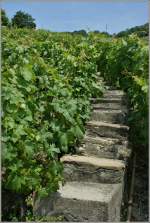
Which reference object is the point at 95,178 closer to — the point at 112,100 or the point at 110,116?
the point at 110,116

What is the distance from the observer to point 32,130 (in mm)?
4840

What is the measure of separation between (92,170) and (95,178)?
94mm

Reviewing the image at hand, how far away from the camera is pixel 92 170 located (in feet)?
18.0

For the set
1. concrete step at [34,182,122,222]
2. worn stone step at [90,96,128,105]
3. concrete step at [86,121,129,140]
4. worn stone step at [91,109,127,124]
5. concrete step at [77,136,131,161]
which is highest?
worn stone step at [90,96,128,105]

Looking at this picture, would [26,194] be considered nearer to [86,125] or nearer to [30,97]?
[30,97]

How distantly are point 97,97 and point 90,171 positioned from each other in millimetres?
3513

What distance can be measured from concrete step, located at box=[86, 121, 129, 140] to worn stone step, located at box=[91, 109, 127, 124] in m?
0.49

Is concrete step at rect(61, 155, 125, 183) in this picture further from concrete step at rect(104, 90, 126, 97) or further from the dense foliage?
concrete step at rect(104, 90, 126, 97)

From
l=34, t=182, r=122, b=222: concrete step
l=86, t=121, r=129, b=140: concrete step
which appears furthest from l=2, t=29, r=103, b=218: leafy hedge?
l=86, t=121, r=129, b=140: concrete step

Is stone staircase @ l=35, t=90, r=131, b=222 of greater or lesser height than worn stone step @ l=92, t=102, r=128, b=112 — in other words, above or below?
below

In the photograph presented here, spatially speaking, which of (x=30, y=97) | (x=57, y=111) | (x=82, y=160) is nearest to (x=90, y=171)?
(x=82, y=160)

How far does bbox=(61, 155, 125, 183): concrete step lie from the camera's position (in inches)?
213

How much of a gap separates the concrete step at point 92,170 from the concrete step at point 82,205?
0.27 m

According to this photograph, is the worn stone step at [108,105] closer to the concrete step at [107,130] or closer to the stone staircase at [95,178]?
the stone staircase at [95,178]
